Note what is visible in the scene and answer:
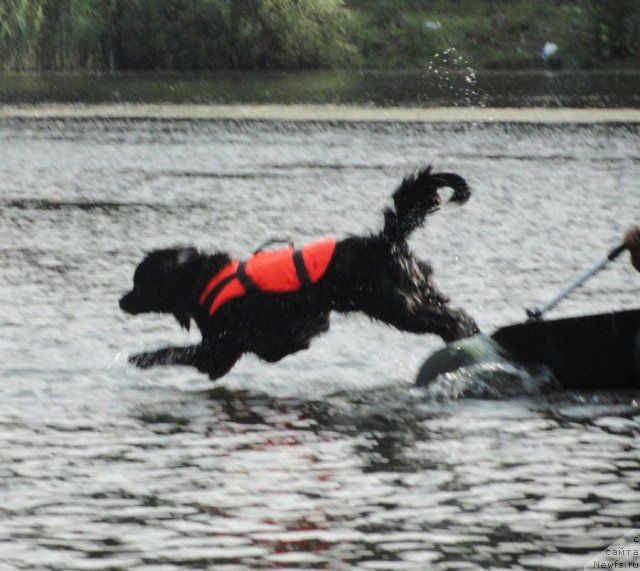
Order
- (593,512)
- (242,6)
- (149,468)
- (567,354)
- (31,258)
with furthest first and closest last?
1. (242,6)
2. (31,258)
3. (567,354)
4. (149,468)
5. (593,512)

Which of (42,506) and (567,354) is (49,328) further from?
(42,506)

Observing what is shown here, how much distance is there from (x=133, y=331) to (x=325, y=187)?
33.7 feet

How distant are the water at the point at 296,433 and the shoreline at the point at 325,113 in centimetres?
1734

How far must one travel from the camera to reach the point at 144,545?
22.0ft

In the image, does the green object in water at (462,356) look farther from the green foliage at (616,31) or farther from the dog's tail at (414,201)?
the green foliage at (616,31)

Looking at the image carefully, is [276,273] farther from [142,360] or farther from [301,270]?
[142,360]

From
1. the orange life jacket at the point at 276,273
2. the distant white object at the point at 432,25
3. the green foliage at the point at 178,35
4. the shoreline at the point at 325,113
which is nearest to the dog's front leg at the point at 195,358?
the orange life jacket at the point at 276,273

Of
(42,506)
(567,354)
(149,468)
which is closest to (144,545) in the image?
(42,506)

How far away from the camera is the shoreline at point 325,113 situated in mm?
35406

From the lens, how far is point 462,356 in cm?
943

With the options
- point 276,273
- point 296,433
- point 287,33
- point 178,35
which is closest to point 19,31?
point 178,35

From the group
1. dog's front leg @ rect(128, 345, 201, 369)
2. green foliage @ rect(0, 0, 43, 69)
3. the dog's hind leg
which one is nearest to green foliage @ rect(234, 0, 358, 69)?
green foliage @ rect(0, 0, 43, 69)

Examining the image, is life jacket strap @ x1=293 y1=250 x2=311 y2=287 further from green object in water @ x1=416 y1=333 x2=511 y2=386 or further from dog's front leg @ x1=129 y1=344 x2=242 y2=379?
green object in water @ x1=416 y1=333 x2=511 y2=386

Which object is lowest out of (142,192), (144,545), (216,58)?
(144,545)
